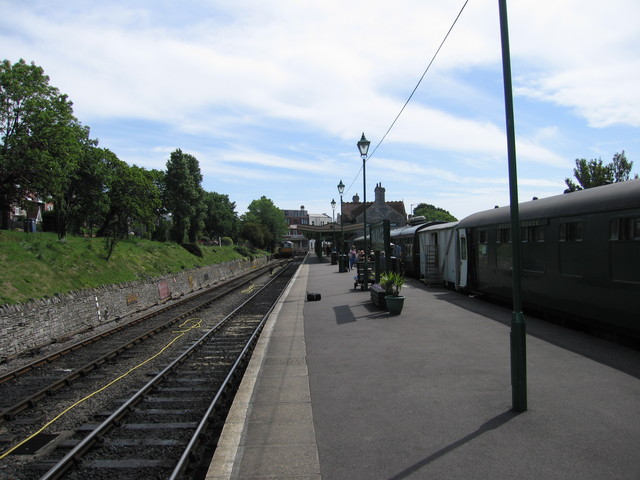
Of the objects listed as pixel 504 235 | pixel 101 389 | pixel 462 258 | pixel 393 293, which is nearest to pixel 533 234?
pixel 504 235

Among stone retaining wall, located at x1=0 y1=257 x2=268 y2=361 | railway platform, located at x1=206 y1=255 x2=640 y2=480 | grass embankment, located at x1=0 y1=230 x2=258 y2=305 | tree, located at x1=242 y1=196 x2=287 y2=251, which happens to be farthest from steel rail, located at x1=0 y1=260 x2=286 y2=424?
tree, located at x1=242 y1=196 x2=287 y2=251

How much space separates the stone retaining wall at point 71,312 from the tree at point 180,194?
26.7m

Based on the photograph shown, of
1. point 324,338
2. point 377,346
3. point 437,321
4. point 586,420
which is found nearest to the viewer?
point 586,420

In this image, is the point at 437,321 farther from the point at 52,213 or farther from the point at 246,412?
the point at 52,213

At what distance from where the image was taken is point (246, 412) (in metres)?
5.89

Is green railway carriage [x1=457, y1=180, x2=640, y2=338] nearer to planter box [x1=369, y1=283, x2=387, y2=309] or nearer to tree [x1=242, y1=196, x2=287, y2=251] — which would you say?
planter box [x1=369, y1=283, x2=387, y2=309]

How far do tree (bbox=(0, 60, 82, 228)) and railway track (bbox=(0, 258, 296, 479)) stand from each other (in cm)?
1386

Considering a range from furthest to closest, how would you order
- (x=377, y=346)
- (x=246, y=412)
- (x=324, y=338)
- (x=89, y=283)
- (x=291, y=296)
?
(x=89, y=283) → (x=291, y=296) → (x=324, y=338) → (x=377, y=346) → (x=246, y=412)

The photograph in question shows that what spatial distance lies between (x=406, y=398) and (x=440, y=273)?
50.1ft

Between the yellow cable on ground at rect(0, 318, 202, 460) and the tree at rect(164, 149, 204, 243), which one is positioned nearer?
the yellow cable on ground at rect(0, 318, 202, 460)

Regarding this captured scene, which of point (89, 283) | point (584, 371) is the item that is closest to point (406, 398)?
point (584, 371)

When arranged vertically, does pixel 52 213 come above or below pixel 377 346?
above

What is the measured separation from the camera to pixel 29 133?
23.6 metres

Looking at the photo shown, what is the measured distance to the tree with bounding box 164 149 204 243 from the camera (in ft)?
171
